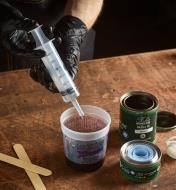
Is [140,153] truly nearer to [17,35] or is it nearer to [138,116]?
[138,116]

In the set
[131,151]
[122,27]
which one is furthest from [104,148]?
[122,27]

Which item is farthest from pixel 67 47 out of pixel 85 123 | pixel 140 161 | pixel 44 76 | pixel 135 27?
Answer: pixel 135 27

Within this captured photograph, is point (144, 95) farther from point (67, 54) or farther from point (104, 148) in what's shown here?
point (67, 54)

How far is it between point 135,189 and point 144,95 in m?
0.20

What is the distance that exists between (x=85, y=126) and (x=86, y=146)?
0.16ft

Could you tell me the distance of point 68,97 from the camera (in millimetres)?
984

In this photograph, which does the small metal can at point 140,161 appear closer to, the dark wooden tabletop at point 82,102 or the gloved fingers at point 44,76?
the dark wooden tabletop at point 82,102

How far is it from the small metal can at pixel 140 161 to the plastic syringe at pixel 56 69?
129 millimetres

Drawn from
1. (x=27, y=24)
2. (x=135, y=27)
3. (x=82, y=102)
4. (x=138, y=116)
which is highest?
(x=27, y=24)

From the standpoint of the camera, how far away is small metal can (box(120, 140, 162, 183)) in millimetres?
881

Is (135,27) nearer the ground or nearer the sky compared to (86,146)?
nearer the ground

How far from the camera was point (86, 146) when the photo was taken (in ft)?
3.00

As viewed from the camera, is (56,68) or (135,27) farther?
(135,27)

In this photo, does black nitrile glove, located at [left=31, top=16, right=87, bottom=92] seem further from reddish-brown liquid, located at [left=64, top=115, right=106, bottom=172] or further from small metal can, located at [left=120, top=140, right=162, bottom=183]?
small metal can, located at [left=120, top=140, right=162, bottom=183]
